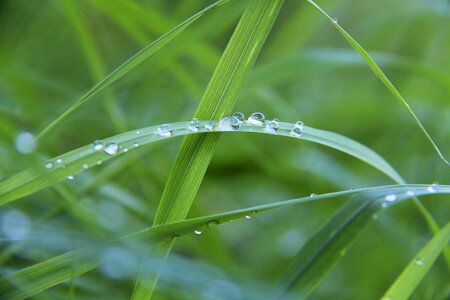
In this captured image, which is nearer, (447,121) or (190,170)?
(190,170)

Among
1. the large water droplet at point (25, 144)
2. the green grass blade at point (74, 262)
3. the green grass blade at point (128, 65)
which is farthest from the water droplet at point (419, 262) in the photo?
the large water droplet at point (25, 144)

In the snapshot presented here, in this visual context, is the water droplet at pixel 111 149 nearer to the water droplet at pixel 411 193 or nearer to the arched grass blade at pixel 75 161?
the arched grass blade at pixel 75 161

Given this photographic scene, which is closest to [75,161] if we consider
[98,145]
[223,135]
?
[98,145]

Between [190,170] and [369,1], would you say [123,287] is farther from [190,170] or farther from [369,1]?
[369,1]

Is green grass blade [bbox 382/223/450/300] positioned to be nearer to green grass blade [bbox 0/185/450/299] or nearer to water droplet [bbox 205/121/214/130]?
green grass blade [bbox 0/185/450/299]

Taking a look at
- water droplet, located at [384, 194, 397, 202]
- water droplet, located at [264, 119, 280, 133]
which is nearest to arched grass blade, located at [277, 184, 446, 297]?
water droplet, located at [384, 194, 397, 202]

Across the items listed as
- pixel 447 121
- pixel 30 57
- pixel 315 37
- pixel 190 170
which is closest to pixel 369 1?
pixel 315 37
